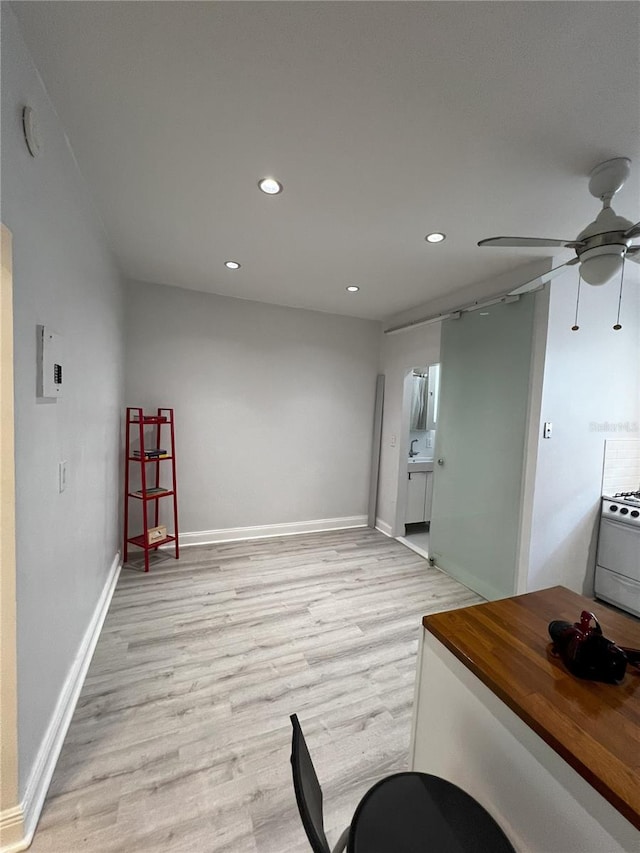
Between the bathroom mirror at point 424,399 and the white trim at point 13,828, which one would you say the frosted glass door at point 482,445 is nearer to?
the bathroom mirror at point 424,399

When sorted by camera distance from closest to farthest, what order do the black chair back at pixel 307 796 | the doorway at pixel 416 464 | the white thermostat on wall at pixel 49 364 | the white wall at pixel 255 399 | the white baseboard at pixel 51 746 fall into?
the black chair back at pixel 307 796, the white baseboard at pixel 51 746, the white thermostat on wall at pixel 49 364, the white wall at pixel 255 399, the doorway at pixel 416 464

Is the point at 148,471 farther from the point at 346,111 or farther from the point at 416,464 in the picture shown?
the point at 346,111

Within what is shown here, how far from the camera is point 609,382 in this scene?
9.14ft

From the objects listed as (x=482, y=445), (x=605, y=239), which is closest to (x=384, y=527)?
(x=482, y=445)

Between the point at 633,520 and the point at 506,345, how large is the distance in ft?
5.42

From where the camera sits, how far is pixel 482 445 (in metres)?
2.95

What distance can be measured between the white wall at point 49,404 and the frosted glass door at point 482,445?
Answer: 113 inches

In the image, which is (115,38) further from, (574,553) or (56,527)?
(574,553)

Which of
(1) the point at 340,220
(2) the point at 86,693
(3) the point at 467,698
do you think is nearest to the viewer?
(3) the point at 467,698

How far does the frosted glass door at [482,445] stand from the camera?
8.73ft

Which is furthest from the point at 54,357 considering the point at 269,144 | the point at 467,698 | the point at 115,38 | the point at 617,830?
the point at 617,830

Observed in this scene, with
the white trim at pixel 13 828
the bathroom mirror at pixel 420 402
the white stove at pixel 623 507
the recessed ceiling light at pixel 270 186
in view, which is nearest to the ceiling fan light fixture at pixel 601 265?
the recessed ceiling light at pixel 270 186

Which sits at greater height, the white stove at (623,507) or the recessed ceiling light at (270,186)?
the recessed ceiling light at (270,186)

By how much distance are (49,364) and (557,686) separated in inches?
77.0
